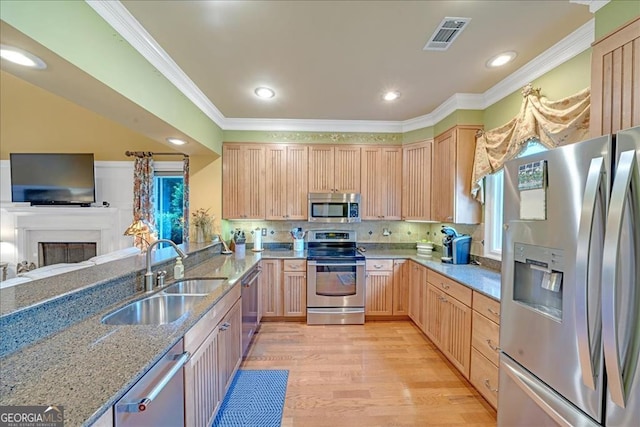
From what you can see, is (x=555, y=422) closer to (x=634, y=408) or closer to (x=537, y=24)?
(x=634, y=408)

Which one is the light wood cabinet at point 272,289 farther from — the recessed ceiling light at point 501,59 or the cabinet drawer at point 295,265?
the recessed ceiling light at point 501,59

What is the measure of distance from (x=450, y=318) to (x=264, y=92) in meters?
2.98

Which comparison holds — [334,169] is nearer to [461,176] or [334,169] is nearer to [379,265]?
[379,265]

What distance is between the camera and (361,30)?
73.9 inches

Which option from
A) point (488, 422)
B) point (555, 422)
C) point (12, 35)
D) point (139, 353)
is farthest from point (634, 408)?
point (12, 35)

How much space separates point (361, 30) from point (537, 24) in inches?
46.9

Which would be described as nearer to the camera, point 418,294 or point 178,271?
point 178,271

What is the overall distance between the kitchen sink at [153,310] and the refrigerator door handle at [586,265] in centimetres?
216

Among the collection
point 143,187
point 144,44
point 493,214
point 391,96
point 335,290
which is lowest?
point 335,290

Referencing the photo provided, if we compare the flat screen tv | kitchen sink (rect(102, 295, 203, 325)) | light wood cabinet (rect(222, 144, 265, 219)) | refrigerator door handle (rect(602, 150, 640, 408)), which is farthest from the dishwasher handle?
the flat screen tv

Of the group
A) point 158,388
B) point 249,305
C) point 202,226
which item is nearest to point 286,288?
point 249,305

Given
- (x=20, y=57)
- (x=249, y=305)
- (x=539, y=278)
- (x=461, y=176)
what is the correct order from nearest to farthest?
(x=20, y=57)
(x=539, y=278)
(x=249, y=305)
(x=461, y=176)

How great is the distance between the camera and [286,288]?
358cm

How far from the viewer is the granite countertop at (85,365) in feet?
2.63
